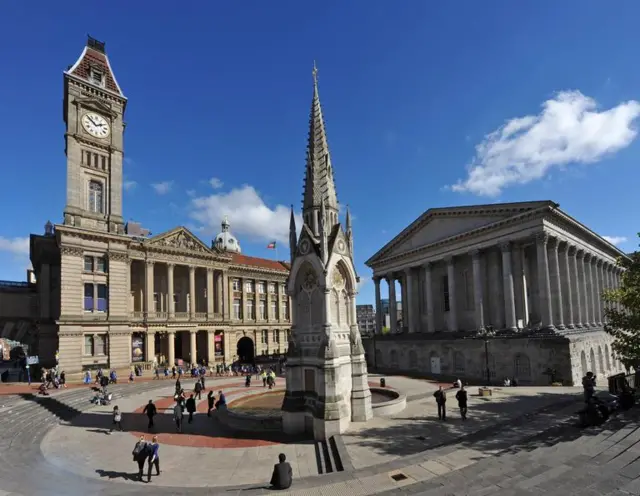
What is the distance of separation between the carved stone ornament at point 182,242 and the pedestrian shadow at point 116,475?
42.0 m

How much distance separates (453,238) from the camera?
47.7 metres

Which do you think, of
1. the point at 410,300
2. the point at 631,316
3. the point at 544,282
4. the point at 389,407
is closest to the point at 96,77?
the point at 410,300

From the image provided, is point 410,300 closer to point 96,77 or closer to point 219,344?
point 219,344

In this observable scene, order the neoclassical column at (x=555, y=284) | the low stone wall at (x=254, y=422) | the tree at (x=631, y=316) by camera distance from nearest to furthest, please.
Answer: the low stone wall at (x=254, y=422)
the tree at (x=631, y=316)
the neoclassical column at (x=555, y=284)

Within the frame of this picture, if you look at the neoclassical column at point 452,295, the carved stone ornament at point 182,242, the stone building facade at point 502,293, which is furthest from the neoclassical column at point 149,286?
the neoclassical column at point 452,295

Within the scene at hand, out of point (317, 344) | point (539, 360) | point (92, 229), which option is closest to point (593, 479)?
point (317, 344)

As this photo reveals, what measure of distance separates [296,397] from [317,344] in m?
2.82

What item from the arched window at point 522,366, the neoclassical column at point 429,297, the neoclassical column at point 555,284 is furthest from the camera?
the neoclassical column at point 429,297

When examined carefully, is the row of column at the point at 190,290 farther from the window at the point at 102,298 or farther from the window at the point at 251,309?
the window at the point at 251,309

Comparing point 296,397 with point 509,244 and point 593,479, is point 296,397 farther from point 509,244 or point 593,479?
point 509,244

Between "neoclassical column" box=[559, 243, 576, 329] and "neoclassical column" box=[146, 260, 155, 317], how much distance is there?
4754 cm

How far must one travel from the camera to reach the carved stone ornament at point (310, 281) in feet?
67.4

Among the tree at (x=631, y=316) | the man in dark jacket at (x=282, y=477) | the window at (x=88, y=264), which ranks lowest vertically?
the man in dark jacket at (x=282, y=477)

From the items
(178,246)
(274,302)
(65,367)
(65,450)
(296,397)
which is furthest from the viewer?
(274,302)
